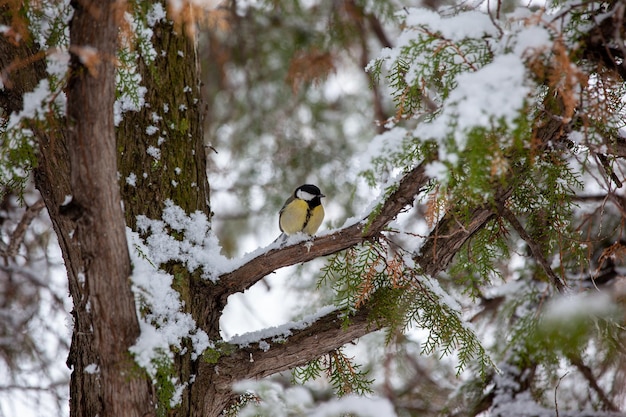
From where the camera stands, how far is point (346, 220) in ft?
7.22

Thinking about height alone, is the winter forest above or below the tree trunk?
below

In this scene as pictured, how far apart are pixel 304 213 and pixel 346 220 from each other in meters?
1.28

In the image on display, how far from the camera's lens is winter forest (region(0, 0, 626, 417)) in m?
1.54

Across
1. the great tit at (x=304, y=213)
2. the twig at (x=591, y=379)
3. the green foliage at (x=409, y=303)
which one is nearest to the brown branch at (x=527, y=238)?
the green foliage at (x=409, y=303)

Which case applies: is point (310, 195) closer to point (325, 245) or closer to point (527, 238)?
point (325, 245)

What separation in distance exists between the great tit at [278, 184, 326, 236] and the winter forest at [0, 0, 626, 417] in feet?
3.07

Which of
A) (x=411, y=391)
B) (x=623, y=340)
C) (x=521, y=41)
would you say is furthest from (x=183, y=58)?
(x=411, y=391)

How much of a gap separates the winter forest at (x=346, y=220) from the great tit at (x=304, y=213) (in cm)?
93

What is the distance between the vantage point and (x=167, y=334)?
80.3 inches

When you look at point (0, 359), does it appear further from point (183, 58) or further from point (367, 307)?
point (367, 307)

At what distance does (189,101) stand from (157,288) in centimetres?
98

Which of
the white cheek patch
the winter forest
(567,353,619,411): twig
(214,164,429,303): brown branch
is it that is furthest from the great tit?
(567,353,619,411): twig

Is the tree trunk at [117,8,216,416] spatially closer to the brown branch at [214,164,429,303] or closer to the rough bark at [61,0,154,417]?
the brown branch at [214,164,429,303]

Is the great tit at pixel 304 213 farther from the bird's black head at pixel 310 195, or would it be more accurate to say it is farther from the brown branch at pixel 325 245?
the brown branch at pixel 325 245
